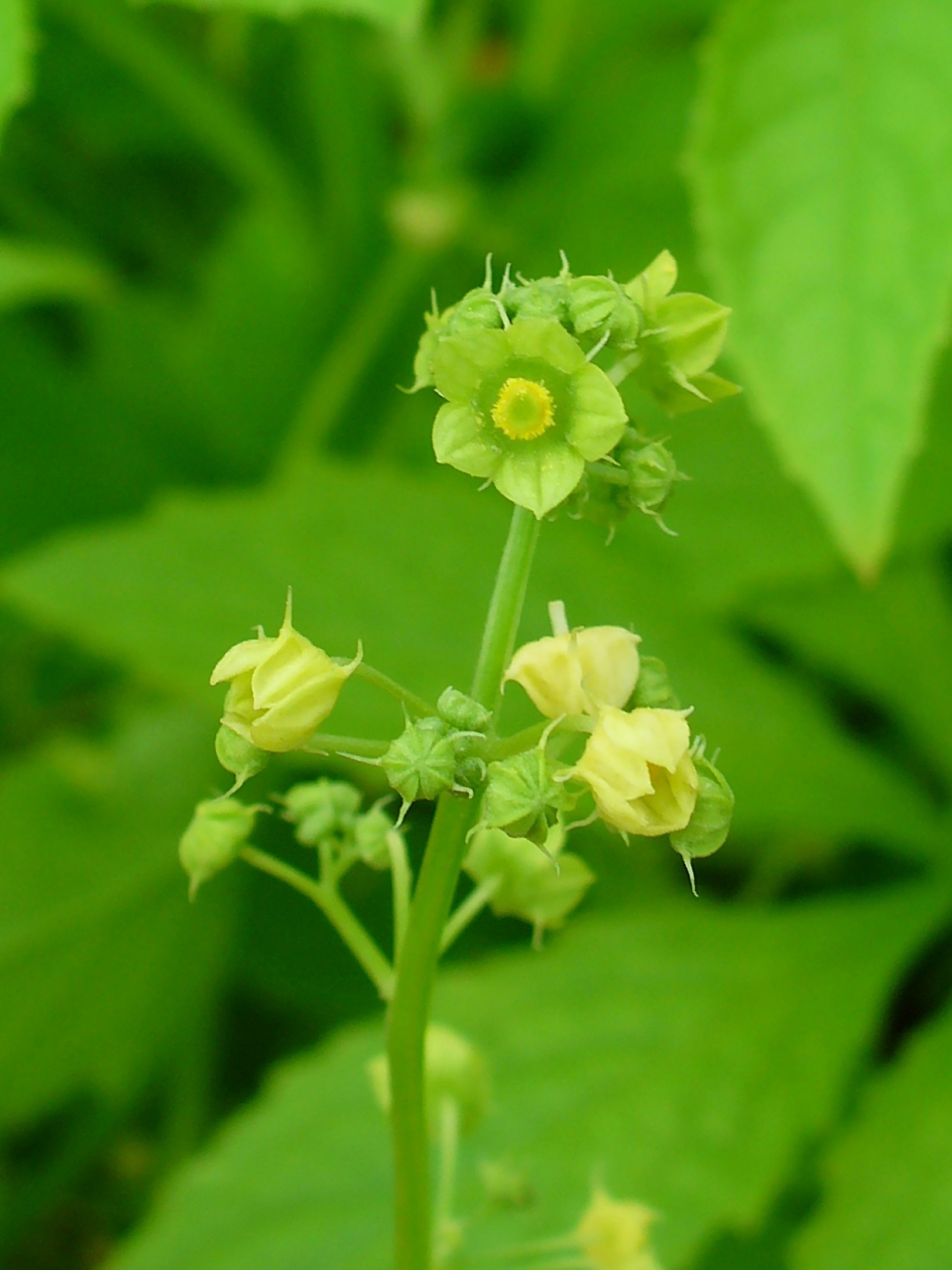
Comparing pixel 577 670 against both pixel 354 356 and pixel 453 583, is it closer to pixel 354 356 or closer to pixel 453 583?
pixel 453 583

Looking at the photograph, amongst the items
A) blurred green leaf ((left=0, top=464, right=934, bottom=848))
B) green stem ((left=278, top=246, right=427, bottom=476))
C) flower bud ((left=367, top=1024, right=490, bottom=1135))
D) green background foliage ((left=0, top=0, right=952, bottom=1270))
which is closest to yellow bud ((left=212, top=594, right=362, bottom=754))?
flower bud ((left=367, top=1024, right=490, bottom=1135))

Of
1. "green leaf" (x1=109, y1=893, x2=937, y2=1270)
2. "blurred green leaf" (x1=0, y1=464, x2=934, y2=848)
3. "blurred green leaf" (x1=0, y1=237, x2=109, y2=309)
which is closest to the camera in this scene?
"green leaf" (x1=109, y1=893, x2=937, y2=1270)

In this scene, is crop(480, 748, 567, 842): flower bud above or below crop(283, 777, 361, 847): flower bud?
above

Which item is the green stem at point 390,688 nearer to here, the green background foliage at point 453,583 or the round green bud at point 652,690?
the round green bud at point 652,690

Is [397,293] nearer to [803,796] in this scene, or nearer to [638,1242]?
[803,796]

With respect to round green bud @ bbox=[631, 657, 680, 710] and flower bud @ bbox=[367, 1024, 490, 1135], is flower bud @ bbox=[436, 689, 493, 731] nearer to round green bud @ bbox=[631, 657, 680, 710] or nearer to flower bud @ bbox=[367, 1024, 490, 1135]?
round green bud @ bbox=[631, 657, 680, 710]

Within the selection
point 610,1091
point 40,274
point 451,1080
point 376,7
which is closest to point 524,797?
point 451,1080
